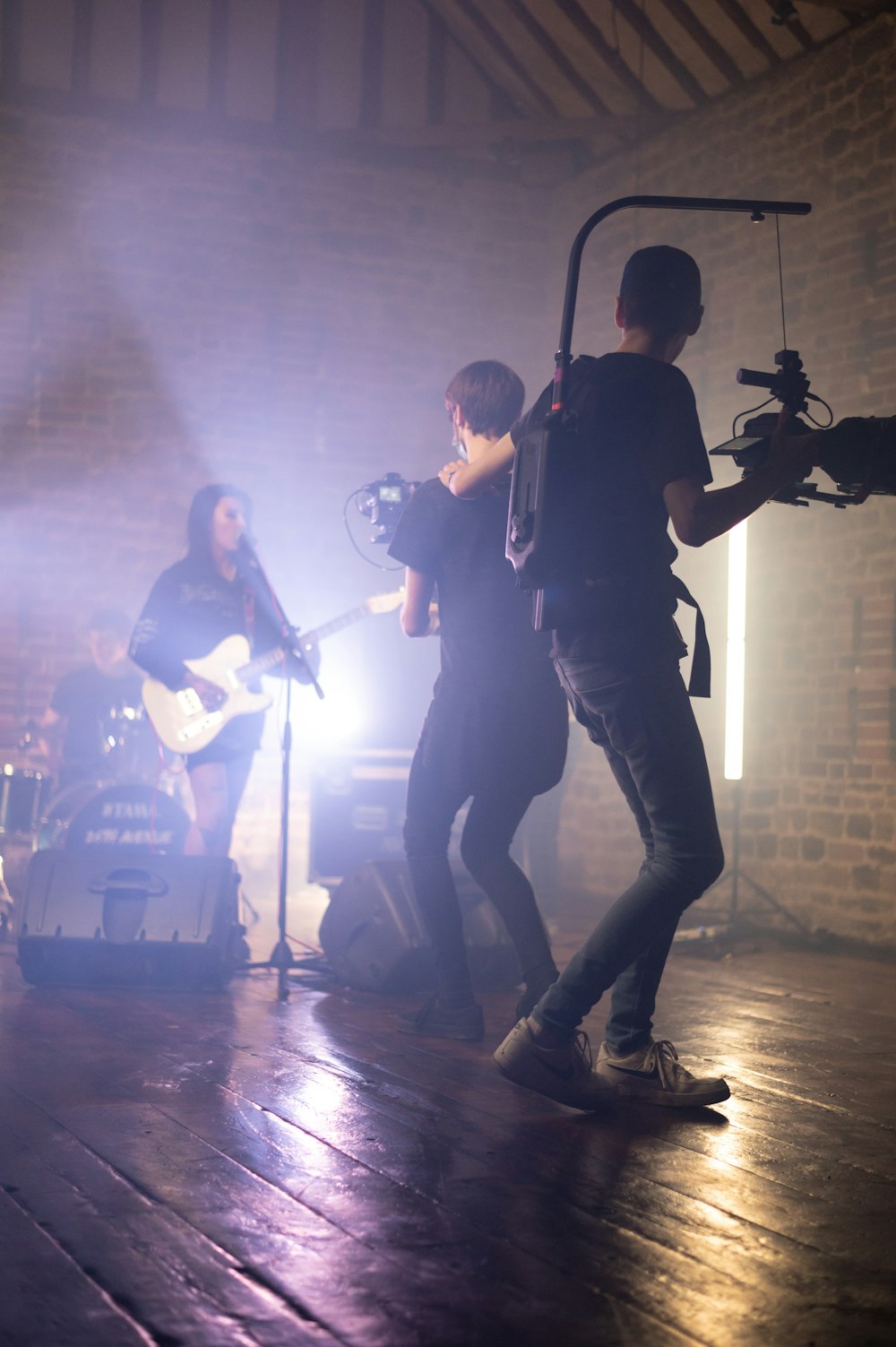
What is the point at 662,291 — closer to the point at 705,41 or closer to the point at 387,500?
the point at 387,500

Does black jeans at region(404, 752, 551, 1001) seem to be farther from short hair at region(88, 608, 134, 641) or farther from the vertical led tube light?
short hair at region(88, 608, 134, 641)

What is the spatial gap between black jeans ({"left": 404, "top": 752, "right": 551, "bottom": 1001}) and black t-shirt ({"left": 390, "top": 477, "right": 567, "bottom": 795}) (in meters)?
0.06

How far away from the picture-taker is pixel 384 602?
17.5 feet

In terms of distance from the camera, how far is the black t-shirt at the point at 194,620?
481cm

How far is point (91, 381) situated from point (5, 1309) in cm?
690

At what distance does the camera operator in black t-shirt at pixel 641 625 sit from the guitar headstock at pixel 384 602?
8.72ft

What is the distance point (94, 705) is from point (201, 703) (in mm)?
1574

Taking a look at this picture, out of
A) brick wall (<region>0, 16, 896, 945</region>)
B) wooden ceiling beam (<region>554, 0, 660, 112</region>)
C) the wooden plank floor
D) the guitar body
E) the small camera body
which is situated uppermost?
wooden ceiling beam (<region>554, 0, 660, 112</region>)

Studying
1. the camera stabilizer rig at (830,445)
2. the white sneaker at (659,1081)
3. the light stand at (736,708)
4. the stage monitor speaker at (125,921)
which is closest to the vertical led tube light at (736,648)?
the light stand at (736,708)

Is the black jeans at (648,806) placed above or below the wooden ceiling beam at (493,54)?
below

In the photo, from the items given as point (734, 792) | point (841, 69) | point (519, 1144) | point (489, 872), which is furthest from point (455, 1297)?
point (841, 69)

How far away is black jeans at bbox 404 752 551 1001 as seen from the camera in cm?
335

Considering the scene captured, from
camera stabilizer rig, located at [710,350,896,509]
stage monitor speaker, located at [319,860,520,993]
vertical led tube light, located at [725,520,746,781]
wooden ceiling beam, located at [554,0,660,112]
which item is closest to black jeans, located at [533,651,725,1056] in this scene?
camera stabilizer rig, located at [710,350,896,509]

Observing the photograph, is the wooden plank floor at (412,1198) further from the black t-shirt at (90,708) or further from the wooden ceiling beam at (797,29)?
the wooden ceiling beam at (797,29)
